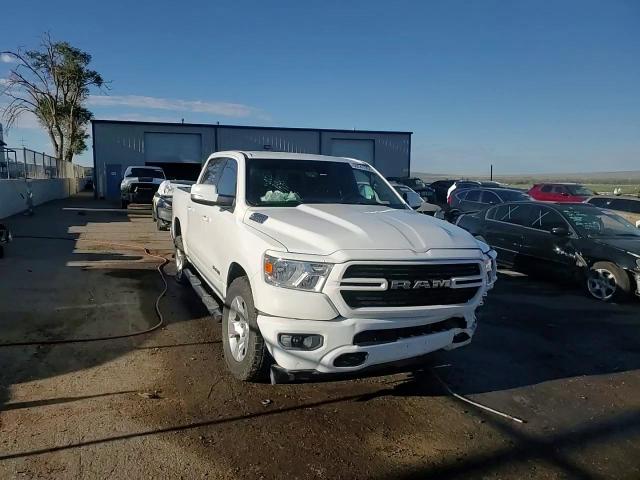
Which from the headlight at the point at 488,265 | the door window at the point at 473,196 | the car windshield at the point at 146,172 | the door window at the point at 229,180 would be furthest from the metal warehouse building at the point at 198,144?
the headlight at the point at 488,265

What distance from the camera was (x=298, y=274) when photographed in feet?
11.8

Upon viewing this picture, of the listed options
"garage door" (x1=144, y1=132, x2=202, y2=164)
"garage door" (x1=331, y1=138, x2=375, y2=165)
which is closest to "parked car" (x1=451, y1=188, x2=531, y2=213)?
"garage door" (x1=331, y1=138, x2=375, y2=165)

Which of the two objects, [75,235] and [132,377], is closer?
[132,377]

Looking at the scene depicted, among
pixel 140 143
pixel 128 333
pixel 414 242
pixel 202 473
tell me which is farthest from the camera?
pixel 140 143

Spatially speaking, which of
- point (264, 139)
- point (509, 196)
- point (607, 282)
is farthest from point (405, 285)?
point (264, 139)

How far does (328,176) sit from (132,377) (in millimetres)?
2749

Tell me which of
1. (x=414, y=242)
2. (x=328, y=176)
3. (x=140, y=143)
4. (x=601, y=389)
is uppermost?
(x=140, y=143)

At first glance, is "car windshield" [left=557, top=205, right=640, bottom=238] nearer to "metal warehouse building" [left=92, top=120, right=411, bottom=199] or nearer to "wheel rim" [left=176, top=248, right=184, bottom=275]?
"wheel rim" [left=176, top=248, right=184, bottom=275]

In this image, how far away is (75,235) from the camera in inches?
531

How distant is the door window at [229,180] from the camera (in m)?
5.35

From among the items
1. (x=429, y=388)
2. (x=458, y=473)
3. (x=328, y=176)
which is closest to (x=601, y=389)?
(x=429, y=388)

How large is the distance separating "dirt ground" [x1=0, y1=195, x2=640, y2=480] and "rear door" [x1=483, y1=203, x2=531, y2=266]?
3.19m

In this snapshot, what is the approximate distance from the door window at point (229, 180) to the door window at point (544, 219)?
240 inches

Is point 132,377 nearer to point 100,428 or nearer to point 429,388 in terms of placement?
point 100,428
